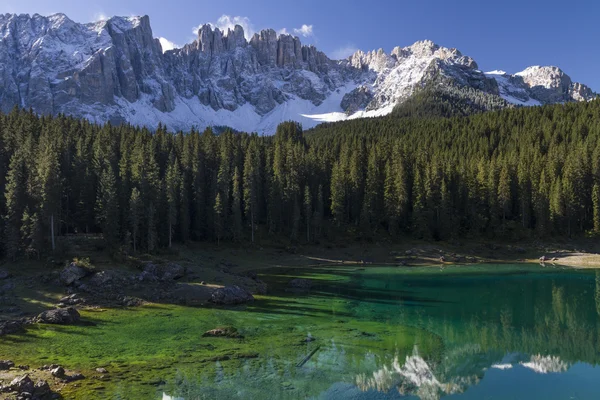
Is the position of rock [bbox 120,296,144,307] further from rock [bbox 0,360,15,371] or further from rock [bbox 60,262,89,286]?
rock [bbox 0,360,15,371]

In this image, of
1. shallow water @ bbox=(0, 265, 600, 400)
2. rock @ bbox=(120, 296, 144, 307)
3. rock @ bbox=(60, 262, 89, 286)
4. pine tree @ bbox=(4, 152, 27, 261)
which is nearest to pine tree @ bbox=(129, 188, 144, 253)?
pine tree @ bbox=(4, 152, 27, 261)

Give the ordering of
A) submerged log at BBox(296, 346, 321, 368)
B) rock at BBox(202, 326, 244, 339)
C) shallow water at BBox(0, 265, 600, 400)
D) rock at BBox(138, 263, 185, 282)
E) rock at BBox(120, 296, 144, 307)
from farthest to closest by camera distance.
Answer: rock at BBox(138, 263, 185, 282)
rock at BBox(120, 296, 144, 307)
rock at BBox(202, 326, 244, 339)
submerged log at BBox(296, 346, 321, 368)
shallow water at BBox(0, 265, 600, 400)

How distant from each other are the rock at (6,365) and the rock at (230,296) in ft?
67.8

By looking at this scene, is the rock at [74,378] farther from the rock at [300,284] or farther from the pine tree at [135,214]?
the pine tree at [135,214]

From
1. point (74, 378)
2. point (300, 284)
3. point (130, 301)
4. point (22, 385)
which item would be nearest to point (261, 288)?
point (300, 284)

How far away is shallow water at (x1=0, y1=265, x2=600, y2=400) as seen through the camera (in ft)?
73.7

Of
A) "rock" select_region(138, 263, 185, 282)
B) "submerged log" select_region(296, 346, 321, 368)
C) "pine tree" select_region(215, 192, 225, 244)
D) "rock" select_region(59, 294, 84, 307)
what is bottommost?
"submerged log" select_region(296, 346, 321, 368)

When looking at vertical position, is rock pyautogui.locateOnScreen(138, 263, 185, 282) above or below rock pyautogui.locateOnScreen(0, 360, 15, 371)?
above

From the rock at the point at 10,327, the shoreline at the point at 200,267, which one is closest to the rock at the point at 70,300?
the shoreline at the point at 200,267

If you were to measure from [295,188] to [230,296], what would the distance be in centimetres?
5011

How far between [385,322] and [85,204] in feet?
184

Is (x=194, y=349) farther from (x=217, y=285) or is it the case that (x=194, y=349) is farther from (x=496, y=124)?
(x=496, y=124)

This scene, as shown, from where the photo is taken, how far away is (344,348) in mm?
29250

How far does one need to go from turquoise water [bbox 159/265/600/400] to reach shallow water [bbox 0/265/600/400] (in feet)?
0.33
